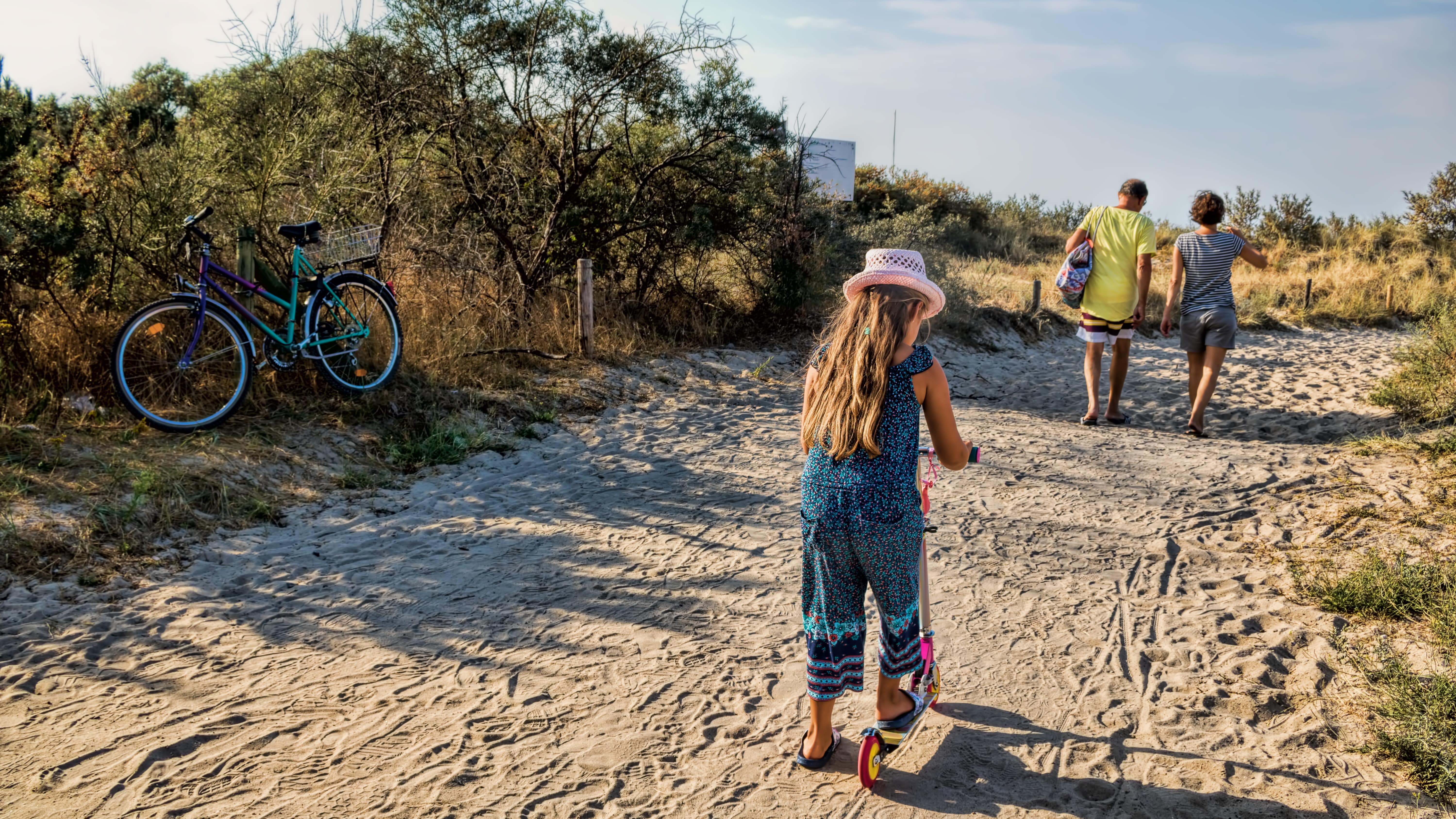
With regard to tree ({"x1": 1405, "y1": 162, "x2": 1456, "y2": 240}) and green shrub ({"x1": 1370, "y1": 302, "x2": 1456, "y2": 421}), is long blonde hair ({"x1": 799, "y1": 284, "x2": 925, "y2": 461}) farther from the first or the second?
tree ({"x1": 1405, "y1": 162, "x2": 1456, "y2": 240})

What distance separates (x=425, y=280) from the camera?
31.0 feet

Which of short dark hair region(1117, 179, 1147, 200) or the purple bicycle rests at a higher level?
short dark hair region(1117, 179, 1147, 200)

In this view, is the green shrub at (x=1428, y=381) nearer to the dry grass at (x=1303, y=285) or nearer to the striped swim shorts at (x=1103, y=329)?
the striped swim shorts at (x=1103, y=329)

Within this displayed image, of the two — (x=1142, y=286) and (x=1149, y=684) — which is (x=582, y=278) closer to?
(x=1142, y=286)

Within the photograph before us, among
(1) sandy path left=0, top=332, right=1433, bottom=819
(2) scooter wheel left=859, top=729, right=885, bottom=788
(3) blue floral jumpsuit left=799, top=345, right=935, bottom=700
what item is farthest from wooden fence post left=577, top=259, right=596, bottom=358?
(2) scooter wheel left=859, top=729, right=885, bottom=788

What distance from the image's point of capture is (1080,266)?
817 centimetres

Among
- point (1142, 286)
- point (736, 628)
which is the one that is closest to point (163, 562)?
point (736, 628)

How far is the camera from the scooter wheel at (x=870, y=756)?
10.3 feet

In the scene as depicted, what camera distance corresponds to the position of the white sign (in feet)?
38.6

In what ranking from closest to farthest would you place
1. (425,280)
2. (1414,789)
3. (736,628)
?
1. (1414,789)
2. (736,628)
3. (425,280)

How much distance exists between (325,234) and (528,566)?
378 centimetres

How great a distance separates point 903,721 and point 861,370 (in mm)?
1235

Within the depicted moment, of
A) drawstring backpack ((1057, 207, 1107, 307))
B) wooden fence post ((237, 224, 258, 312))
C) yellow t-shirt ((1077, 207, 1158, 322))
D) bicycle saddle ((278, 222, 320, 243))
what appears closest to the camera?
wooden fence post ((237, 224, 258, 312))

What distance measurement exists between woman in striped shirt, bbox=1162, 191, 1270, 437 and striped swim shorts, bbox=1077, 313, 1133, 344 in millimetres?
396
